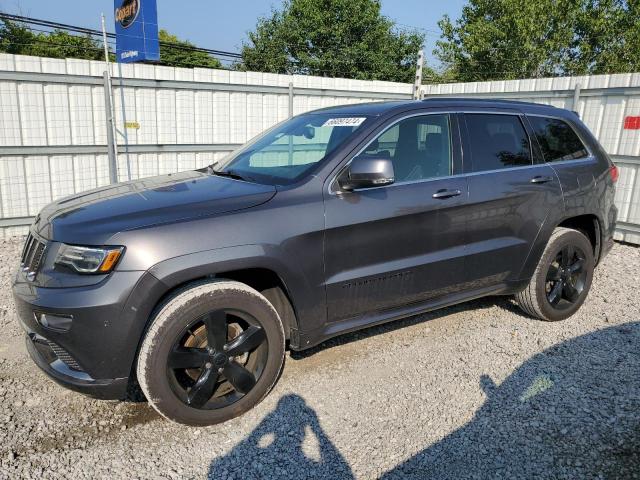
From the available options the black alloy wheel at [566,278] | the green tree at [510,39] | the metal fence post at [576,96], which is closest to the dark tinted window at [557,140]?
the black alloy wheel at [566,278]

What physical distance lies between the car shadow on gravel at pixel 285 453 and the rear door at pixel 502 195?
65.8 inches

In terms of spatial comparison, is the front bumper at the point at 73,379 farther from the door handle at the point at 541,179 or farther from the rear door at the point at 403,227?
the door handle at the point at 541,179

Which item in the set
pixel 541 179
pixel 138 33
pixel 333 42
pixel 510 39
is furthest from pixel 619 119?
pixel 333 42

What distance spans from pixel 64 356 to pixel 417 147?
258cm

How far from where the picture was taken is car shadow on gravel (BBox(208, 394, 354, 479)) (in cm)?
252

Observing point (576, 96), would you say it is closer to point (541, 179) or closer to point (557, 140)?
point (557, 140)

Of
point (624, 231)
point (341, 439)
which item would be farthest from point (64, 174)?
point (624, 231)

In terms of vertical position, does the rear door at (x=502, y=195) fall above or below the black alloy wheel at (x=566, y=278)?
above

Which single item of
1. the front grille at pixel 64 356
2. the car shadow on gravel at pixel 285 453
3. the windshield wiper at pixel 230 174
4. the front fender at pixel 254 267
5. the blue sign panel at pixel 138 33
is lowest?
the car shadow on gravel at pixel 285 453

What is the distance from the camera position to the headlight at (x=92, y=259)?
2.51m

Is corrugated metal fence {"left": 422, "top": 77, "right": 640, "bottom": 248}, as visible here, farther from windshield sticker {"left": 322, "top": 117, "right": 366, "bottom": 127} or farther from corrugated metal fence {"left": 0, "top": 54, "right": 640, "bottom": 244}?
windshield sticker {"left": 322, "top": 117, "right": 366, "bottom": 127}

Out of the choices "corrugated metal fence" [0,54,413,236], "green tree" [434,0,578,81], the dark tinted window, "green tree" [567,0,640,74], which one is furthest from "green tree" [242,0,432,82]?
the dark tinted window

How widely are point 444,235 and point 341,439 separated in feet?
5.09

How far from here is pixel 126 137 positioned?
307 inches
